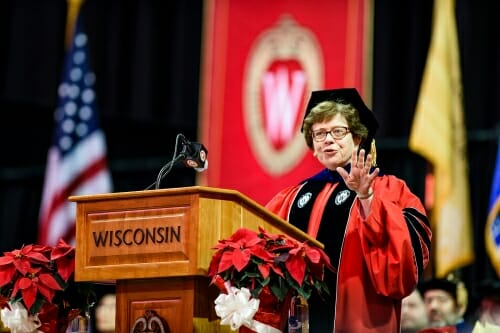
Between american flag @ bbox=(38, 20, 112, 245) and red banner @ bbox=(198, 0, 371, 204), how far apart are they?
1.10 metres

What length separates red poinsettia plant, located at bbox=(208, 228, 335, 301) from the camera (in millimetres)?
3646

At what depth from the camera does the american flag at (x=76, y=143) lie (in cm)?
1013

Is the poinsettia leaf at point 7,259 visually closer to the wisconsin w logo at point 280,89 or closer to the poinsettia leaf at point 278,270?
the poinsettia leaf at point 278,270

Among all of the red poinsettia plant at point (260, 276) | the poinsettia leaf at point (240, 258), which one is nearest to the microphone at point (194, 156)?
the red poinsettia plant at point (260, 276)

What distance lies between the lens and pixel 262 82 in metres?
9.63

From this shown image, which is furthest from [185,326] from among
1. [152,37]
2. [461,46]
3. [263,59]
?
[152,37]

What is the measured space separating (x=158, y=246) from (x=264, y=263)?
0.36 m

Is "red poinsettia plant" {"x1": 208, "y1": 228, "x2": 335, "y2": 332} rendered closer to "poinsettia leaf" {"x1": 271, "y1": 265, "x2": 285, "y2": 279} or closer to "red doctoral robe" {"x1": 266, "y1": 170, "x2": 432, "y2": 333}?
"poinsettia leaf" {"x1": 271, "y1": 265, "x2": 285, "y2": 279}

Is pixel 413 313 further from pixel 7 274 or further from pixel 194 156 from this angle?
pixel 7 274

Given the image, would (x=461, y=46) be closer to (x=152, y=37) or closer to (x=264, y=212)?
(x=152, y=37)

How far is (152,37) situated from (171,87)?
511 millimetres

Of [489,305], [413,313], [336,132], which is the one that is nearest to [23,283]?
[336,132]

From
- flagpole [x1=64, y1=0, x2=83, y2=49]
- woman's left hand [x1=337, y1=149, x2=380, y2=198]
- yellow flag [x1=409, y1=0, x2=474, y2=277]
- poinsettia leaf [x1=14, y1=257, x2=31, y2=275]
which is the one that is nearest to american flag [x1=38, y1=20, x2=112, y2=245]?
flagpole [x1=64, y1=0, x2=83, y2=49]

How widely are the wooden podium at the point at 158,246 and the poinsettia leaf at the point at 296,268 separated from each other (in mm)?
257
